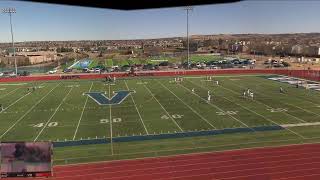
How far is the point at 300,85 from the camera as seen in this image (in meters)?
49.0

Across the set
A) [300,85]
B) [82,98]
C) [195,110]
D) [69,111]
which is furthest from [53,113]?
[300,85]

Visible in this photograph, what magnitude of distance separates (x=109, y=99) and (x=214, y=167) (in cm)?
2272

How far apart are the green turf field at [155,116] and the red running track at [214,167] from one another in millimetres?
1174

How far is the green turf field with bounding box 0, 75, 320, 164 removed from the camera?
77.5ft

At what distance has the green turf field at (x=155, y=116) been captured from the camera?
23.6 meters

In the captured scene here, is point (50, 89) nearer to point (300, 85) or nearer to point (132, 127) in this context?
point (132, 127)

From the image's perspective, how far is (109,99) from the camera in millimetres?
41219

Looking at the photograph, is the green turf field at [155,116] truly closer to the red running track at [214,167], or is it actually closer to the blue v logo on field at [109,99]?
the blue v logo on field at [109,99]

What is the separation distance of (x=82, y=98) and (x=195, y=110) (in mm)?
13199
